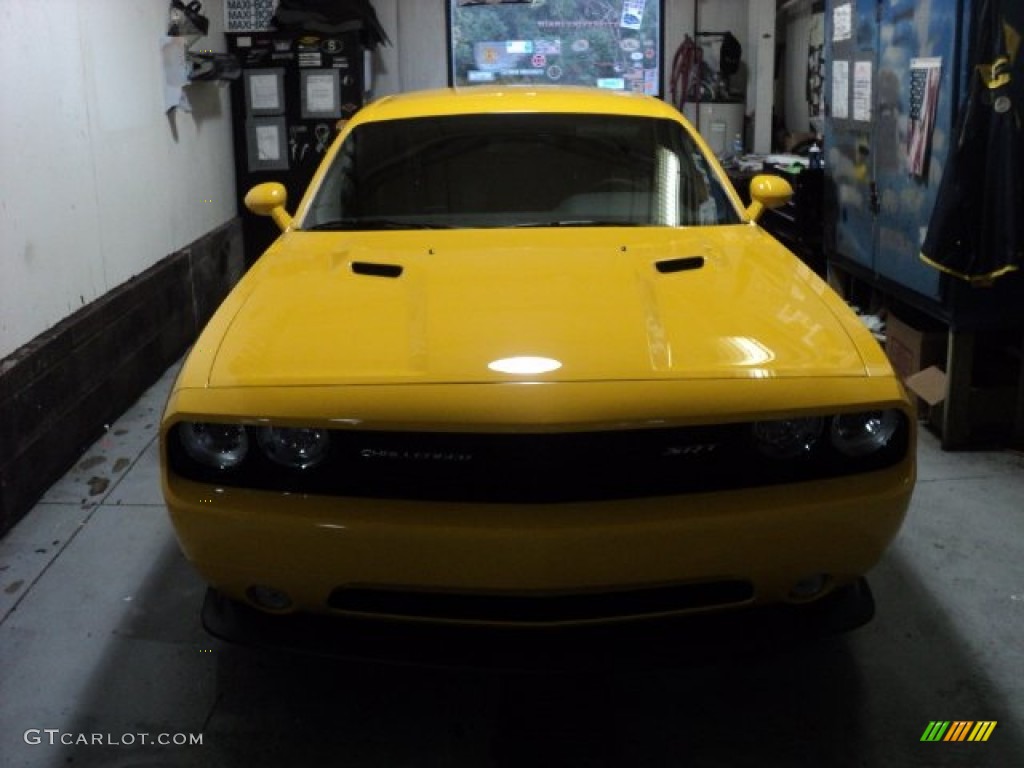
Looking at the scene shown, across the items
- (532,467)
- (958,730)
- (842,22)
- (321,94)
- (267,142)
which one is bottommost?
(958,730)

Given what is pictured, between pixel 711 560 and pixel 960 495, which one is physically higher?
pixel 711 560

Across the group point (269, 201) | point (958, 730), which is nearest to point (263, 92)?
point (269, 201)

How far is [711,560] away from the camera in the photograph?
6.53ft

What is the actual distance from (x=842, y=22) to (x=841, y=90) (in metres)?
0.35

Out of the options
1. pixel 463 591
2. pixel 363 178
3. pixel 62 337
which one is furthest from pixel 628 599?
pixel 62 337

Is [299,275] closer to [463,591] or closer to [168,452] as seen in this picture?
[168,452]

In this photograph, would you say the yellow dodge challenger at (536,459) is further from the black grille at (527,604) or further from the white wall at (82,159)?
the white wall at (82,159)

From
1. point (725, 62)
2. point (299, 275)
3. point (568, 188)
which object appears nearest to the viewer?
point (299, 275)

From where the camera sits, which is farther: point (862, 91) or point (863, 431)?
point (862, 91)

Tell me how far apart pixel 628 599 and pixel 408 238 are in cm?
135

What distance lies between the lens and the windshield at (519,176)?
3168mm

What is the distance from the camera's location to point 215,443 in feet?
6.95

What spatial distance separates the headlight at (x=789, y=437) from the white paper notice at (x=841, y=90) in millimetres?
3462

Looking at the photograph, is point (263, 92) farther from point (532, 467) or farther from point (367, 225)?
point (532, 467)
